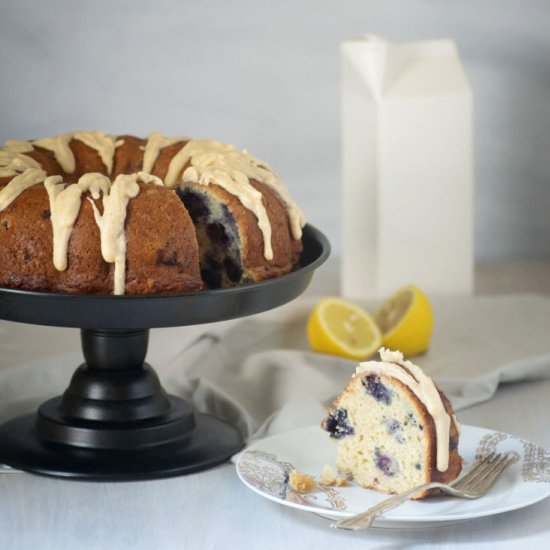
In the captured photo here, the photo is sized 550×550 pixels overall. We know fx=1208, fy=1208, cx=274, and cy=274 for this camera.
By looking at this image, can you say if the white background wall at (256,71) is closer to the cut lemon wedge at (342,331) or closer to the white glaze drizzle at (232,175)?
the cut lemon wedge at (342,331)

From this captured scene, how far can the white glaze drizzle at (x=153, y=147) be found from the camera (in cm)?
172

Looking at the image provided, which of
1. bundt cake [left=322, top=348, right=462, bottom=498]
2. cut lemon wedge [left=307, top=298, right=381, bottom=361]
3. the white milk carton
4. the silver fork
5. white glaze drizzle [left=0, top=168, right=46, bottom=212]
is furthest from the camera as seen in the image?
the white milk carton

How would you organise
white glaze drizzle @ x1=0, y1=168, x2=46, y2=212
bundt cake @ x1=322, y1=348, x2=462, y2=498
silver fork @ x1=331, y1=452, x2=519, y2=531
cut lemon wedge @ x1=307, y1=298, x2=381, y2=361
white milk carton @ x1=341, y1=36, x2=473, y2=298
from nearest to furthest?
silver fork @ x1=331, y1=452, x2=519, y2=531 → bundt cake @ x1=322, y1=348, x2=462, y2=498 → white glaze drizzle @ x1=0, y1=168, x2=46, y2=212 → cut lemon wedge @ x1=307, y1=298, x2=381, y2=361 → white milk carton @ x1=341, y1=36, x2=473, y2=298

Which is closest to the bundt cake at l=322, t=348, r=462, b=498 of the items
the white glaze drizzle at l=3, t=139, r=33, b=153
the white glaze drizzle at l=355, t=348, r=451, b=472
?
the white glaze drizzle at l=355, t=348, r=451, b=472

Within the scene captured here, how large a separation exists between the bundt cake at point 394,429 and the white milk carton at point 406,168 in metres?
0.96

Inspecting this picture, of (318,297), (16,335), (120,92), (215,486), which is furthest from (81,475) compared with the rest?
(120,92)

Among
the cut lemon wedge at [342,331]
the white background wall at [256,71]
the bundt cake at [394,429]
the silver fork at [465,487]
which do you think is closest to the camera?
the silver fork at [465,487]

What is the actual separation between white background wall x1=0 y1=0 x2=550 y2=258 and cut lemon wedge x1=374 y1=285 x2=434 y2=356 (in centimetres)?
75

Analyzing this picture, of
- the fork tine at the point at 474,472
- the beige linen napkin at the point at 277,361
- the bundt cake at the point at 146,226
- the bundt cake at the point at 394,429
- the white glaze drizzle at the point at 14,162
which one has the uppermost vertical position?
the white glaze drizzle at the point at 14,162

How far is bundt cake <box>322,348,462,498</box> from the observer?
140cm

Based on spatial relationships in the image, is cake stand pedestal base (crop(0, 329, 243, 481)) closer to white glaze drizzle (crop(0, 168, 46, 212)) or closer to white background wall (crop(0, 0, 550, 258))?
white glaze drizzle (crop(0, 168, 46, 212))

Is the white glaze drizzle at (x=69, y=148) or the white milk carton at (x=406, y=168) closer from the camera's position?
the white glaze drizzle at (x=69, y=148)

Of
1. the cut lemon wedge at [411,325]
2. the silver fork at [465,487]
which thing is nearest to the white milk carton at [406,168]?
the cut lemon wedge at [411,325]

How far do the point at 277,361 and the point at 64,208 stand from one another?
0.56 m
